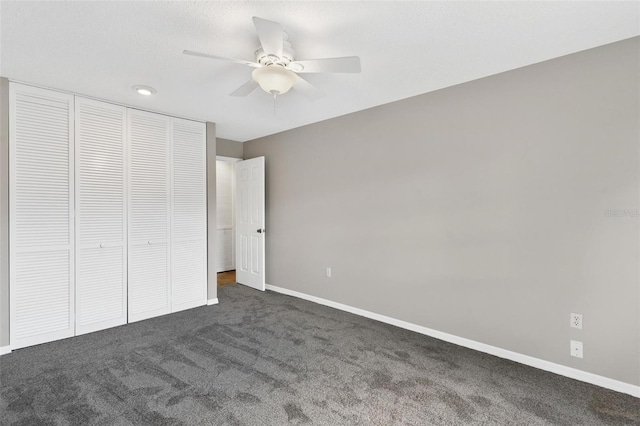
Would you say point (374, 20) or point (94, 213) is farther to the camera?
point (94, 213)

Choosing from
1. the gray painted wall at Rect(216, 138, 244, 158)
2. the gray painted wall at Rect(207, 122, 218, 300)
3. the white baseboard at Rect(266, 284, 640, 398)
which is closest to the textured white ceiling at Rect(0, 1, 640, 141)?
the gray painted wall at Rect(207, 122, 218, 300)

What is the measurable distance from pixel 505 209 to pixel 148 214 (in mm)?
3731

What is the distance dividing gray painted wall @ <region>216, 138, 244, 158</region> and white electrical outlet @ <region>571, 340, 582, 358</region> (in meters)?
4.86

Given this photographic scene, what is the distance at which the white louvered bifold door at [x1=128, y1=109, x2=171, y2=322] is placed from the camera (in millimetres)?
3479

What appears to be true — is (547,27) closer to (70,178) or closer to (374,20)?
(374,20)

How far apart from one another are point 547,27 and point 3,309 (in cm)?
480

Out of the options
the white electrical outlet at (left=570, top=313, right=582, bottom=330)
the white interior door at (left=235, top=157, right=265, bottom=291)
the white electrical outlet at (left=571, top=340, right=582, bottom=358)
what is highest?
the white interior door at (left=235, top=157, right=265, bottom=291)

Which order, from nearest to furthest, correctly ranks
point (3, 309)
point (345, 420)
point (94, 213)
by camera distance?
point (345, 420), point (3, 309), point (94, 213)

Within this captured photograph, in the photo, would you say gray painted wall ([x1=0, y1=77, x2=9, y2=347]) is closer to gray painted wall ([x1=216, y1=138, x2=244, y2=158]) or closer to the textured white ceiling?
the textured white ceiling

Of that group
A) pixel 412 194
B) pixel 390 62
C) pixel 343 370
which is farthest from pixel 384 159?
A: pixel 343 370

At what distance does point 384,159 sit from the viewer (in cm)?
351

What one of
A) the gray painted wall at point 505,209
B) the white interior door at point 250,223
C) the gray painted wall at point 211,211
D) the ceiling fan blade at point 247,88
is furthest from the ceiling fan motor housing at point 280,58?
the white interior door at point 250,223

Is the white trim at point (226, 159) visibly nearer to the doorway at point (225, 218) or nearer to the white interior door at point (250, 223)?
the white interior door at point (250, 223)

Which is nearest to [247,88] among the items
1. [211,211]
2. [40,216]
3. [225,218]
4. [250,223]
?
[211,211]
